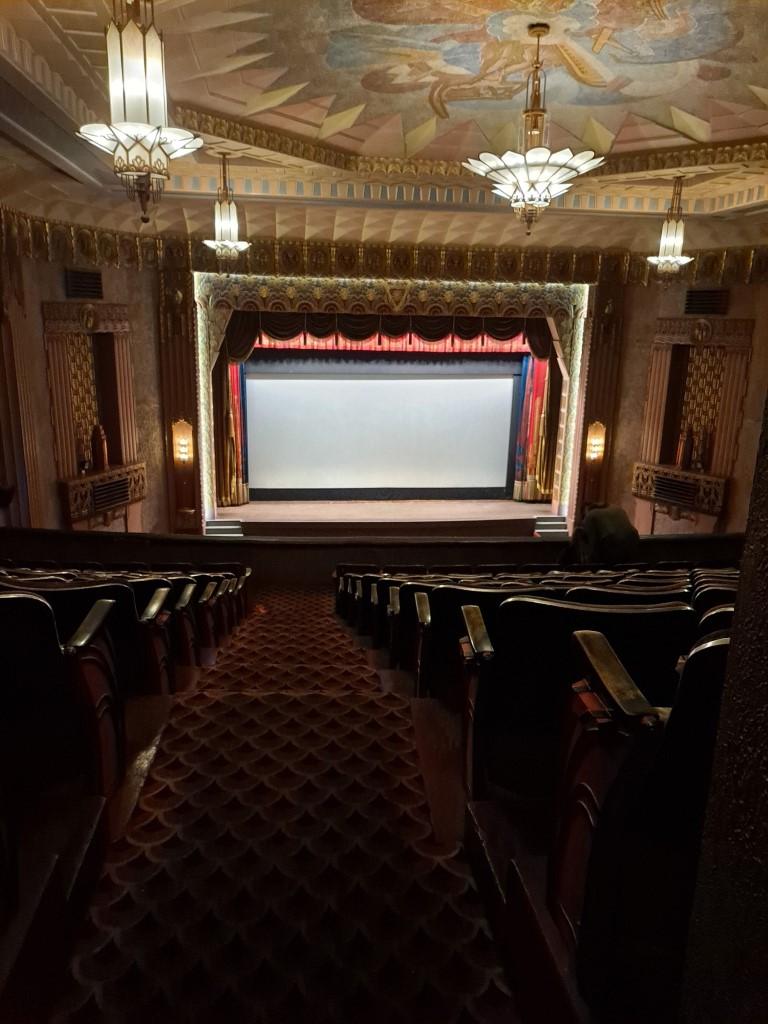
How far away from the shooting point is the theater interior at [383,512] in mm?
1424

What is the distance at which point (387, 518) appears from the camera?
1265 cm

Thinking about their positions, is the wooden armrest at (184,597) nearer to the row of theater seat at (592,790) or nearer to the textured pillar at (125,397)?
the row of theater seat at (592,790)

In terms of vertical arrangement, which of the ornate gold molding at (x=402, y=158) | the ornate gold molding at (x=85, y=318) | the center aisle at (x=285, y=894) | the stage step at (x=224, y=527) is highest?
the ornate gold molding at (x=402, y=158)

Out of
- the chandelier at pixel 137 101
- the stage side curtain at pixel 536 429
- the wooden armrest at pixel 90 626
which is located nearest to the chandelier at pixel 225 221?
the chandelier at pixel 137 101

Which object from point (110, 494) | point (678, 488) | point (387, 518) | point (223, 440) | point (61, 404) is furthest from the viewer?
point (223, 440)

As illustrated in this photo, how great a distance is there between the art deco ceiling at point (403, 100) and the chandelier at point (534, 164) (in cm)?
75

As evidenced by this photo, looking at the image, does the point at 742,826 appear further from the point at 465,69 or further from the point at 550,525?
the point at 550,525

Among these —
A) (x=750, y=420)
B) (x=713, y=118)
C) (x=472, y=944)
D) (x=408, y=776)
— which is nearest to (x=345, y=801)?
(x=408, y=776)

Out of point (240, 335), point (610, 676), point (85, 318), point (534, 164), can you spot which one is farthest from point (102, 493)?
point (610, 676)

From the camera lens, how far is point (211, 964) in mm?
1606

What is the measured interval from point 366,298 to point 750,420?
Result: 5.98 metres

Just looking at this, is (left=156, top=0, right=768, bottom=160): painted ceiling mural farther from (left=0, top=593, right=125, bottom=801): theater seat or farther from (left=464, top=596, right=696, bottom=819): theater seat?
(left=464, top=596, right=696, bottom=819): theater seat

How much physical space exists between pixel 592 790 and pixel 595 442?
11.3 meters

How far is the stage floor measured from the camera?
41.0 feet
